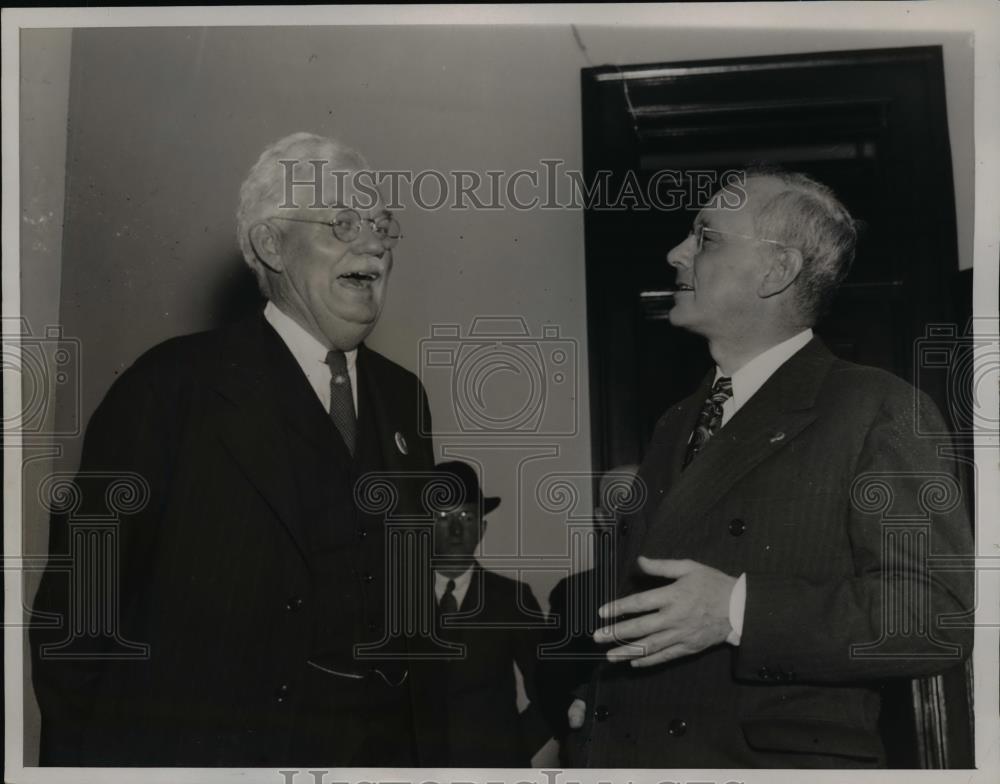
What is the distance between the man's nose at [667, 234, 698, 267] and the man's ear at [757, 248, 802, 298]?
5.0 inches

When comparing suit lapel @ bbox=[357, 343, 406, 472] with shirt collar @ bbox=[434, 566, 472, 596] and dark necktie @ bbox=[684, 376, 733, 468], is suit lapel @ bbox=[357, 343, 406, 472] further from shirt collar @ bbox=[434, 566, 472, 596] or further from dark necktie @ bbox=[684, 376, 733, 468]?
dark necktie @ bbox=[684, 376, 733, 468]

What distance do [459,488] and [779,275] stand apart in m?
0.64

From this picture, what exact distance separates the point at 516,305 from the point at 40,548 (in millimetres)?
935

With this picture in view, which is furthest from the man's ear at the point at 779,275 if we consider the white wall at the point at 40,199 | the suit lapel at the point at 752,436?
the white wall at the point at 40,199

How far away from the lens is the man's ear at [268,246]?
5.71 feet

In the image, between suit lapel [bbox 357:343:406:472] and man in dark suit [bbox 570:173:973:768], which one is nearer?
man in dark suit [bbox 570:173:973:768]

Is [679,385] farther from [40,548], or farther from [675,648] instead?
[40,548]

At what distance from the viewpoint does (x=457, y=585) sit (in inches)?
68.7

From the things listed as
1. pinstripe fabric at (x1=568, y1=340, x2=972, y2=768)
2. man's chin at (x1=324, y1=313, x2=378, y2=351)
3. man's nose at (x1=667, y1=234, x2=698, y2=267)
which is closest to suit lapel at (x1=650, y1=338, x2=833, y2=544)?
pinstripe fabric at (x1=568, y1=340, x2=972, y2=768)

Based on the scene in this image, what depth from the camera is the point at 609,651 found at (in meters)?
1.71

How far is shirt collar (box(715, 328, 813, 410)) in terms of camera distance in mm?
1692

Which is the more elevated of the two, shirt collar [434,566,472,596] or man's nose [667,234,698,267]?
man's nose [667,234,698,267]

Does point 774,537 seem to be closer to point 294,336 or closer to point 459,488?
point 459,488

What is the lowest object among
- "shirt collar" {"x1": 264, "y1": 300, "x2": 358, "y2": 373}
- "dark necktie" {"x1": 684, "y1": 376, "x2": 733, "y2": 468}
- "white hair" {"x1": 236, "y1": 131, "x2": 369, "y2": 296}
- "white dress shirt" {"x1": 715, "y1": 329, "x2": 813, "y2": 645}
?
"dark necktie" {"x1": 684, "y1": 376, "x2": 733, "y2": 468}
